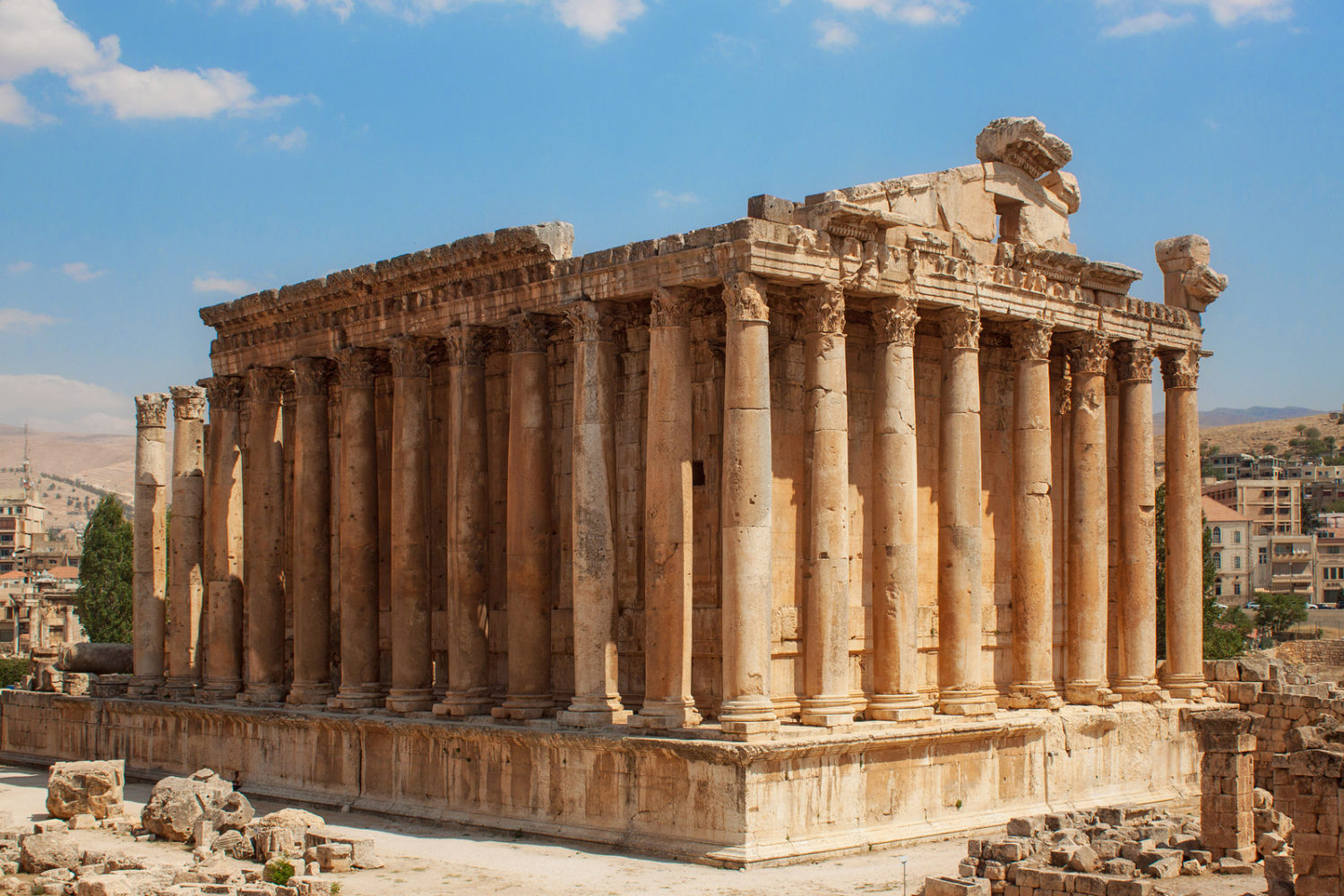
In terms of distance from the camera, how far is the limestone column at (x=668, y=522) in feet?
68.2

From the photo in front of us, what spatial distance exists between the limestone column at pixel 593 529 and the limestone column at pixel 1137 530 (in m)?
8.89

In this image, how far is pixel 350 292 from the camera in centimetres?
2720

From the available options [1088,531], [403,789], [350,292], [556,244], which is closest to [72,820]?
[403,789]

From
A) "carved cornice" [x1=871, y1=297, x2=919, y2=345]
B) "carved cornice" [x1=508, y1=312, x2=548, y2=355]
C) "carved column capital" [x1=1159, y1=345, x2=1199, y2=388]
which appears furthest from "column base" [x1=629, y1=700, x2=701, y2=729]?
"carved column capital" [x1=1159, y1=345, x2=1199, y2=388]

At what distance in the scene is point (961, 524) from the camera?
23.0m

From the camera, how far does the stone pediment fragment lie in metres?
25.2

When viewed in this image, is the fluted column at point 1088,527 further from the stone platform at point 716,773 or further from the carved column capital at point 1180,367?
the carved column capital at point 1180,367

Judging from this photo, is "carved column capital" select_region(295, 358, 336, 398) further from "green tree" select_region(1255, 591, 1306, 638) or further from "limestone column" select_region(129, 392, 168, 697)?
"green tree" select_region(1255, 591, 1306, 638)

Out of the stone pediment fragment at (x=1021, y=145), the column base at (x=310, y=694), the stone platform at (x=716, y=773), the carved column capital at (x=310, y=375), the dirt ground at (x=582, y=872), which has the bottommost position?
the dirt ground at (x=582, y=872)

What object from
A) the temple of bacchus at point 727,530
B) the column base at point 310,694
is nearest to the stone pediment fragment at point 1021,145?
the temple of bacchus at point 727,530

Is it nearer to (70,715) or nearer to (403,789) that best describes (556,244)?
(403,789)

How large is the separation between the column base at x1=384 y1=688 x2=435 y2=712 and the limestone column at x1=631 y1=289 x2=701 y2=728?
17.6ft

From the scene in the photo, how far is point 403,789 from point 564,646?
11.0 feet

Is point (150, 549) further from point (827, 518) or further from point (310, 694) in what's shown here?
point (827, 518)
